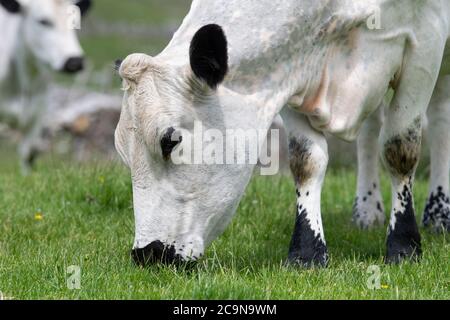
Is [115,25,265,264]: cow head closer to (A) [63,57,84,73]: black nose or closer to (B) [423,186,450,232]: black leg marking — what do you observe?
(B) [423,186,450,232]: black leg marking

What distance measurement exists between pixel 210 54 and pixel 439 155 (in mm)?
3324

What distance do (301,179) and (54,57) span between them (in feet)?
29.9

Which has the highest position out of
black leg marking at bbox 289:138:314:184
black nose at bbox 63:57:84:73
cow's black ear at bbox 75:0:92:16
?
cow's black ear at bbox 75:0:92:16

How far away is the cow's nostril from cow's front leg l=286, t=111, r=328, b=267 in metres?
0.99

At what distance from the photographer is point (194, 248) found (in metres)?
5.45

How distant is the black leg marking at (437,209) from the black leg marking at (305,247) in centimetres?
183

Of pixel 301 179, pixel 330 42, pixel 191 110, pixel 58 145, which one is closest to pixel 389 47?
pixel 330 42

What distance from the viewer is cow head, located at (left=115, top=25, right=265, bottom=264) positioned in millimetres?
5277

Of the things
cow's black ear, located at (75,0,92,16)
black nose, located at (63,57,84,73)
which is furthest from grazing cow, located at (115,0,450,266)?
cow's black ear, located at (75,0,92,16)

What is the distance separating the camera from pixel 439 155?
25.7 feet

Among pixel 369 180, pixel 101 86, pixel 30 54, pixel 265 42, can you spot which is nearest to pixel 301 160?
pixel 265 42

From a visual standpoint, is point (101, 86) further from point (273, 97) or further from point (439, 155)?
point (273, 97)
